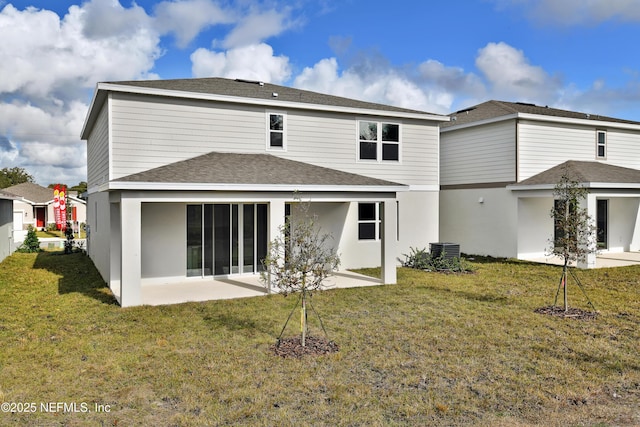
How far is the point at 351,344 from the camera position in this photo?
682cm

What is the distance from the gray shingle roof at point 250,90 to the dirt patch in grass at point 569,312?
8.44 m

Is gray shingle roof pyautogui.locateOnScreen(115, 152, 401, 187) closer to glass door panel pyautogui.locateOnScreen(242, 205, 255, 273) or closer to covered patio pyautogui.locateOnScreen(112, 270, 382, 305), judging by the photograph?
glass door panel pyautogui.locateOnScreen(242, 205, 255, 273)

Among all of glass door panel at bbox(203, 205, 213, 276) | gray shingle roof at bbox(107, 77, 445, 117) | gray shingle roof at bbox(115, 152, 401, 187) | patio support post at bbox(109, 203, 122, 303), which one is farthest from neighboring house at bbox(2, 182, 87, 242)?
gray shingle roof at bbox(115, 152, 401, 187)

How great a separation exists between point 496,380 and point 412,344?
1.60 meters

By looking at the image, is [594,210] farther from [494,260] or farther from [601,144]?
[601,144]

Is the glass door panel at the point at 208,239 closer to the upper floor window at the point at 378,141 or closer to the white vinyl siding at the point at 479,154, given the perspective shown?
the upper floor window at the point at 378,141

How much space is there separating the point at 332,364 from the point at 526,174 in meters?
13.6

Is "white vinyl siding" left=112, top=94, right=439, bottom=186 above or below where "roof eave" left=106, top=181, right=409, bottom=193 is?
above

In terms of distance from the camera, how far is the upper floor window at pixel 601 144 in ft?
60.5

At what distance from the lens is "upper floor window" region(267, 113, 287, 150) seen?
13.2 m

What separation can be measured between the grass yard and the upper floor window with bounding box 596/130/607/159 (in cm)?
1036

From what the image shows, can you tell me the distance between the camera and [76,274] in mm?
13992

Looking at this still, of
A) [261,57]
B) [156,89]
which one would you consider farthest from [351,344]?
[261,57]

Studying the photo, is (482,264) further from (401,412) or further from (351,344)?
(401,412)
